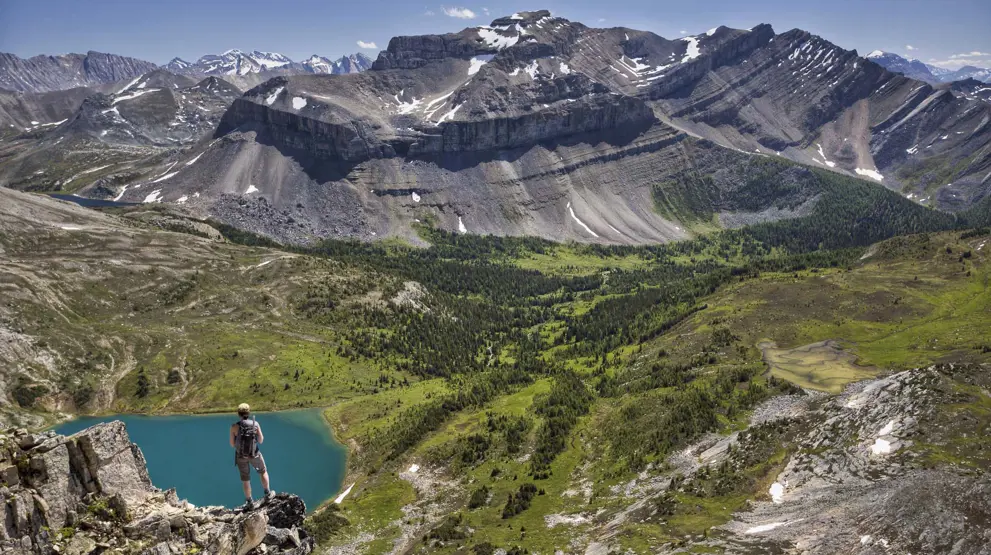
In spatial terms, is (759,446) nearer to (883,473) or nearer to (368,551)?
(883,473)

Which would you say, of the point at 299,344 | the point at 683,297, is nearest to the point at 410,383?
the point at 299,344

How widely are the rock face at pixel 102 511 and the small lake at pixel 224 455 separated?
201ft

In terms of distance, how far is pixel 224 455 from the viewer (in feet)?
326

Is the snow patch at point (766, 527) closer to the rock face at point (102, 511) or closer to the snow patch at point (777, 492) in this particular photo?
the snow patch at point (777, 492)

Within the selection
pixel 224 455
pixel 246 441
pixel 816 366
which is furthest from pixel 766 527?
pixel 224 455

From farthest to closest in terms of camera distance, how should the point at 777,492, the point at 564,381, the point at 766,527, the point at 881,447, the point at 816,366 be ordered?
the point at 564,381 < the point at 816,366 < the point at 777,492 < the point at 881,447 < the point at 766,527

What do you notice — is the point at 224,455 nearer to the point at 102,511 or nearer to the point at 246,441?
the point at 102,511

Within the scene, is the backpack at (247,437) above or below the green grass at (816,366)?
above

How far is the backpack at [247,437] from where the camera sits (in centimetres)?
2522

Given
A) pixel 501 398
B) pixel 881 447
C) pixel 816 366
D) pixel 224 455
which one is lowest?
pixel 501 398

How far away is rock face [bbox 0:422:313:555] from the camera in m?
22.2

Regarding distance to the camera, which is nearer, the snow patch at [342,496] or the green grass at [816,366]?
the snow patch at [342,496]

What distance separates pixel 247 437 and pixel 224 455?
275 feet

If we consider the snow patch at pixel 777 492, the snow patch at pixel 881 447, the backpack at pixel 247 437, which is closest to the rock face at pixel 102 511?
the backpack at pixel 247 437
